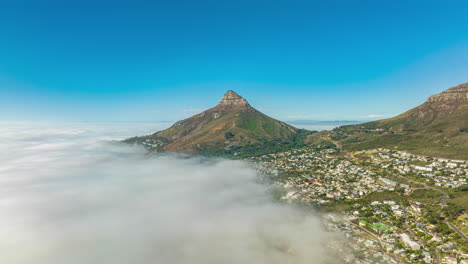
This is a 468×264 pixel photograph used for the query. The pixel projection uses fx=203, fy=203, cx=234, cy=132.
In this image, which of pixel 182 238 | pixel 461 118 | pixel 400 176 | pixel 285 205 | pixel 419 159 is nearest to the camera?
pixel 182 238

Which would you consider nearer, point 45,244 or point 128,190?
point 45,244

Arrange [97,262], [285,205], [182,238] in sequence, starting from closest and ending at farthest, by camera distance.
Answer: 1. [97,262]
2. [182,238]
3. [285,205]

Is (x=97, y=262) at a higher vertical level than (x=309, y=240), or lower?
lower

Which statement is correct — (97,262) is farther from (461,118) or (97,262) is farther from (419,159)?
(461,118)

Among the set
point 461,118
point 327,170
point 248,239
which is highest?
point 461,118

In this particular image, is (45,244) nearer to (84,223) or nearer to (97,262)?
(84,223)

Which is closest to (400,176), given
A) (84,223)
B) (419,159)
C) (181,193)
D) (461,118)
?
(419,159)
